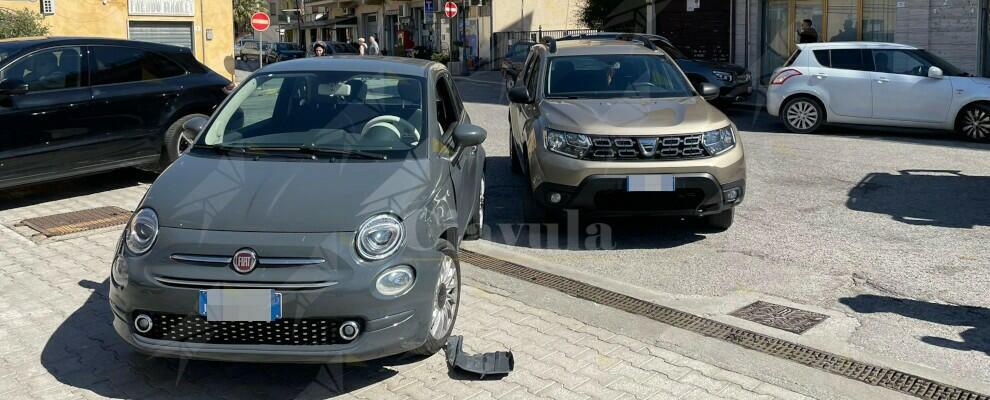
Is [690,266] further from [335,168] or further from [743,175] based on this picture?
[335,168]

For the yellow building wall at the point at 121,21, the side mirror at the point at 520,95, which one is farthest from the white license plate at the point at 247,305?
the yellow building wall at the point at 121,21

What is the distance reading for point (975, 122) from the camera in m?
13.2

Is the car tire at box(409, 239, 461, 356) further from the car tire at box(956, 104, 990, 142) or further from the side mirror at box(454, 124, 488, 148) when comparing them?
the car tire at box(956, 104, 990, 142)

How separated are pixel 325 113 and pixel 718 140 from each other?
3.27 metres

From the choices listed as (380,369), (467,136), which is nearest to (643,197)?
(467,136)

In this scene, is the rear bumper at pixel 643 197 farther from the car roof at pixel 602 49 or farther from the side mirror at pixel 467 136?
the car roof at pixel 602 49

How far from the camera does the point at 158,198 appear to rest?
4609 mm

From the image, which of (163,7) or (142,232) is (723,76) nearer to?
(142,232)

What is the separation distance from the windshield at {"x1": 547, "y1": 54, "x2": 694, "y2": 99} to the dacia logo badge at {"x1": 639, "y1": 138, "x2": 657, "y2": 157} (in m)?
1.25

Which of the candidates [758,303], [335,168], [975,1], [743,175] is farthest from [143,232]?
[975,1]

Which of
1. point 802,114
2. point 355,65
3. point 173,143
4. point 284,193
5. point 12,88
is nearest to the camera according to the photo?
point 284,193

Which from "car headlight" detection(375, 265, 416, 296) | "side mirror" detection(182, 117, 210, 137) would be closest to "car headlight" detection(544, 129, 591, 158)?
"side mirror" detection(182, 117, 210, 137)

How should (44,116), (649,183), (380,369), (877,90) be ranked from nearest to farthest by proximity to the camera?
(380,369) < (649,183) < (44,116) < (877,90)

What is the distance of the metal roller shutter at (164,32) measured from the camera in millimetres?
25234
